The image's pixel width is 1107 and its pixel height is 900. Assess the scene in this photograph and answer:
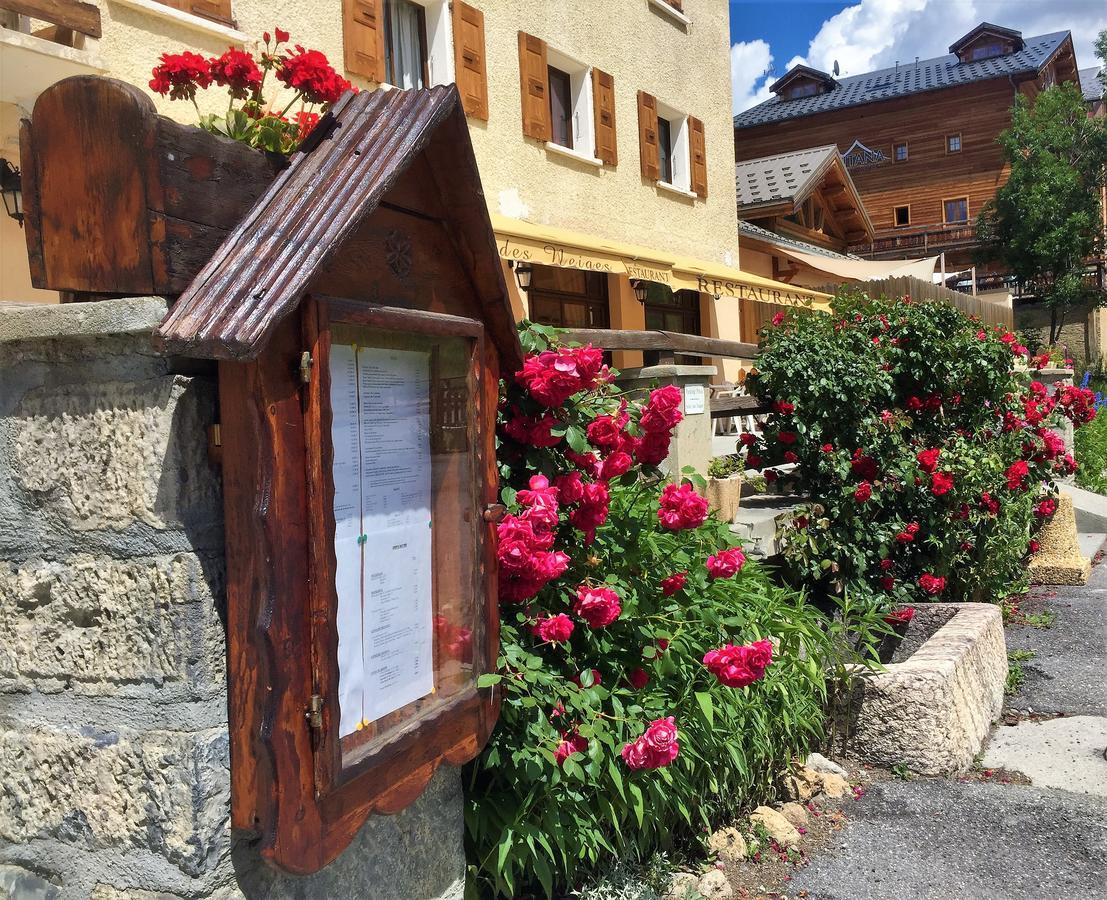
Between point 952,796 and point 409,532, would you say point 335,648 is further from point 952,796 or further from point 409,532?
point 952,796

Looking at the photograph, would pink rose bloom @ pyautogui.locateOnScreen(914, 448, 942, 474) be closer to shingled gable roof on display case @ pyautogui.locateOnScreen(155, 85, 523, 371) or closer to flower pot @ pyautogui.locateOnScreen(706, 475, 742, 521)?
flower pot @ pyautogui.locateOnScreen(706, 475, 742, 521)

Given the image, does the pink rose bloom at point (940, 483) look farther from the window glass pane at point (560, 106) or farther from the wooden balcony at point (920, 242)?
the wooden balcony at point (920, 242)

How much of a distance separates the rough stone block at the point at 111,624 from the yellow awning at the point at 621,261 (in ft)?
20.0

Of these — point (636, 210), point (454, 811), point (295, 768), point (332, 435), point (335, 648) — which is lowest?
point (454, 811)

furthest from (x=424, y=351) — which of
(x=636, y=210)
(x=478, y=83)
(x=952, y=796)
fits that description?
(x=636, y=210)

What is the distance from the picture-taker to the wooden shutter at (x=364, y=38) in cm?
823

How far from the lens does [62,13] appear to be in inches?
213

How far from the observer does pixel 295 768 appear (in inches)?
65.1

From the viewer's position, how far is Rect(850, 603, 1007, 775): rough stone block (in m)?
4.01

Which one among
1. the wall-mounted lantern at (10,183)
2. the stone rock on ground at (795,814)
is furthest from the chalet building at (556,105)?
the stone rock on ground at (795,814)

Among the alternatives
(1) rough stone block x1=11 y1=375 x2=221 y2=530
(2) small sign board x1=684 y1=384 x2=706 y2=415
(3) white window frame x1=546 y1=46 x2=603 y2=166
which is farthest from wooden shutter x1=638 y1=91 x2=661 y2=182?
(1) rough stone block x1=11 y1=375 x2=221 y2=530

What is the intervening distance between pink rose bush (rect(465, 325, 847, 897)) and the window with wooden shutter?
17.5 ft

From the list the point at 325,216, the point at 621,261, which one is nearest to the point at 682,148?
the point at 621,261

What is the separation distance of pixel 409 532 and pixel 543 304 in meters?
10.2
